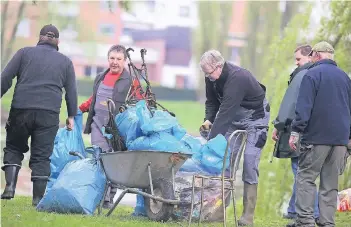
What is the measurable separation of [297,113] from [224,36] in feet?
200

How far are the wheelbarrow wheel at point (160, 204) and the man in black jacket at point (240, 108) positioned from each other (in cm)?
71

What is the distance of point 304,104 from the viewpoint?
8836 mm

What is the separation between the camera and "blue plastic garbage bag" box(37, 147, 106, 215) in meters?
9.27

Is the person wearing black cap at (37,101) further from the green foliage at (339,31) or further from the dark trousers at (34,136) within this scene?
the green foliage at (339,31)

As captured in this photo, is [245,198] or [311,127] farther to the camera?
[245,198]

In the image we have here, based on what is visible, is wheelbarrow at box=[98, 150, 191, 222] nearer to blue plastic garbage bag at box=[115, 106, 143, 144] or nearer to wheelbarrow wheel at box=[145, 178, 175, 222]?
wheelbarrow wheel at box=[145, 178, 175, 222]

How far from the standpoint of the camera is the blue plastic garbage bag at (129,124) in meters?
9.05

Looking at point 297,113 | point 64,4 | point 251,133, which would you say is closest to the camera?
point 297,113

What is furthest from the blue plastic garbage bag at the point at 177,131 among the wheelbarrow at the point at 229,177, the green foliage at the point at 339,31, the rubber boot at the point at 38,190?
the green foliage at the point at 339,31

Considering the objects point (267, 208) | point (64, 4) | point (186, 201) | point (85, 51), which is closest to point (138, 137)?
point (186, 201)

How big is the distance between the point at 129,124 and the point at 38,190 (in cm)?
155

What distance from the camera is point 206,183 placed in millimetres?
9391

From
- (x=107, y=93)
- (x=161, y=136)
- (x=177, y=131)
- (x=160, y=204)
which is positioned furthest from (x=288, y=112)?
(x=107, y=93)

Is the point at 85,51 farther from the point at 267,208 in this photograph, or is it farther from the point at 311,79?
the point at 311,79
